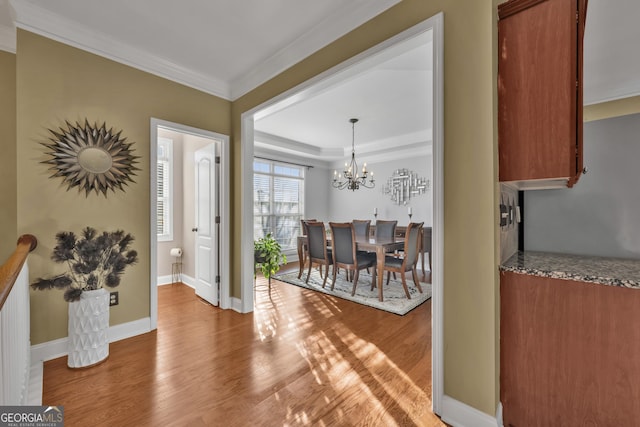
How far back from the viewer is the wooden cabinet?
44.9 inches

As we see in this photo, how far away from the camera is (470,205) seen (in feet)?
4.66

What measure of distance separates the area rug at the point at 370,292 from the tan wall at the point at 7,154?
3.13m

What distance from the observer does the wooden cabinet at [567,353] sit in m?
1.14

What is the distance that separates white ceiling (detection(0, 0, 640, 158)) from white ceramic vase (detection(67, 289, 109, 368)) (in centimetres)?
211

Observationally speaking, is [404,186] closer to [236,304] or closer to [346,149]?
[346,149]

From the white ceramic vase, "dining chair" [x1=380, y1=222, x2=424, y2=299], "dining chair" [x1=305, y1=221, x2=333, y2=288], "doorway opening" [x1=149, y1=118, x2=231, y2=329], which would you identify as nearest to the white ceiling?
"doorway opening" [x1=149, y1=118, x2=231, y2=329]

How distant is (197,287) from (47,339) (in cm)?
165

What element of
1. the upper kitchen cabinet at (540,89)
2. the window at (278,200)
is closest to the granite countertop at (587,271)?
the upper kitchen cabinet at (540,89)

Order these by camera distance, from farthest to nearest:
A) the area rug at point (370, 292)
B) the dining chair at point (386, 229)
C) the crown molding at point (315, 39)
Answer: the dining chair at point (386, 229), the area rug at point (370, 292), the crown molding at point (315, 39)

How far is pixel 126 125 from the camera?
2473mm

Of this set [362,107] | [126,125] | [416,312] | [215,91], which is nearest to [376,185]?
[362,107]

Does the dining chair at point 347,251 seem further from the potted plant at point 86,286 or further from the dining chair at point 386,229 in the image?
the potted plant at point 86,286

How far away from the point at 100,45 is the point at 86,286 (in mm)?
2072

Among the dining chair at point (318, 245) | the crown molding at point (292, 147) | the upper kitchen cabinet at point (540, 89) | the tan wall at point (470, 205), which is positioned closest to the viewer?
the upper kitchen cabinet at point (540, 89)
